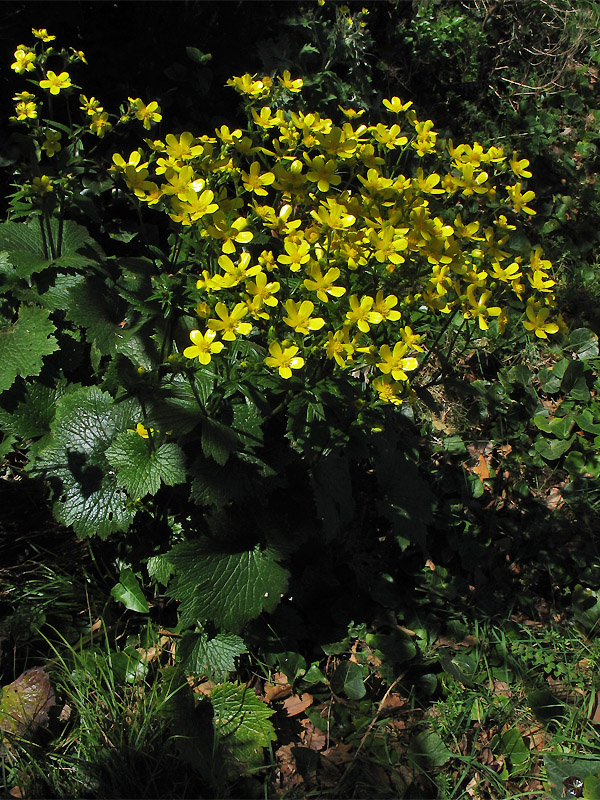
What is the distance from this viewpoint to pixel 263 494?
1.94 metres

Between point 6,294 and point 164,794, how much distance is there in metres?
1.69

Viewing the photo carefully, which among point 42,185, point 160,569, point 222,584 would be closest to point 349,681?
→ point 222,584

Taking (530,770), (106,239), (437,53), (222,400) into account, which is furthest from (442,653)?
(437,53)

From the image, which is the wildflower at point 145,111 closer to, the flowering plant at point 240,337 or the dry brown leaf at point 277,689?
the flowering plant at point 240,337

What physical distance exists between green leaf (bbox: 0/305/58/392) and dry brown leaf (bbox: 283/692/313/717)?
1.32 m

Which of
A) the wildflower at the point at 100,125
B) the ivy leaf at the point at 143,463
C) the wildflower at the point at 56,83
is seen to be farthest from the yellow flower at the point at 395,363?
the wildflower at the point at 56,83

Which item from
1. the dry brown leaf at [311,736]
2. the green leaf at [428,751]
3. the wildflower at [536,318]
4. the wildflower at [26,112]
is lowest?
the dry brown leaf at [311,736]

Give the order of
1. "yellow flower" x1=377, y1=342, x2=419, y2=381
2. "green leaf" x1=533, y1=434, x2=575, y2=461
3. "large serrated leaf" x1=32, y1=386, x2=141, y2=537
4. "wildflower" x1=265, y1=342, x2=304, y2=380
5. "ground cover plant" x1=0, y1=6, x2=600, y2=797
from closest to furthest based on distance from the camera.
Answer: "wildflower" x1=265, y1=342, x2=304, y2=380 < "yellow flower" x1=377, y1=342, x2=419, y2=381 < "ground cover plant" x1=0, y1=6, x2=600, y2=797 < "large serrated leaf" x1=32, y1=386, x2=141, y2=537 < "green leaf" x1=533, y1=434, x2=575, y2=461

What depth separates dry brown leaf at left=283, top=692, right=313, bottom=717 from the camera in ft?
7.12

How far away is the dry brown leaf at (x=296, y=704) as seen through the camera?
2.17 meters

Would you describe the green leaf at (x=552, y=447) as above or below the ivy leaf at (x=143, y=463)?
below

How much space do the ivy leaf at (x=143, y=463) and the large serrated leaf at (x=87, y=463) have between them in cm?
11

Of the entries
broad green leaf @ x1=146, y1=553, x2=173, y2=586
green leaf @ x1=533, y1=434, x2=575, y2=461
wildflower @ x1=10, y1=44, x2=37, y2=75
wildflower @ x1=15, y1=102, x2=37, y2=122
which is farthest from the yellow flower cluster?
green leaf @ x1=533, y1=434, x2=575, y2=461

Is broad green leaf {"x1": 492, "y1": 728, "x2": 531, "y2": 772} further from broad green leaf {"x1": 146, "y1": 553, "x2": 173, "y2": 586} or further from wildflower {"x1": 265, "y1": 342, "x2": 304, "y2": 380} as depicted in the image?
wildflower {"x1": 265, "y1": 342, "x2": 304, "y2": 380}
